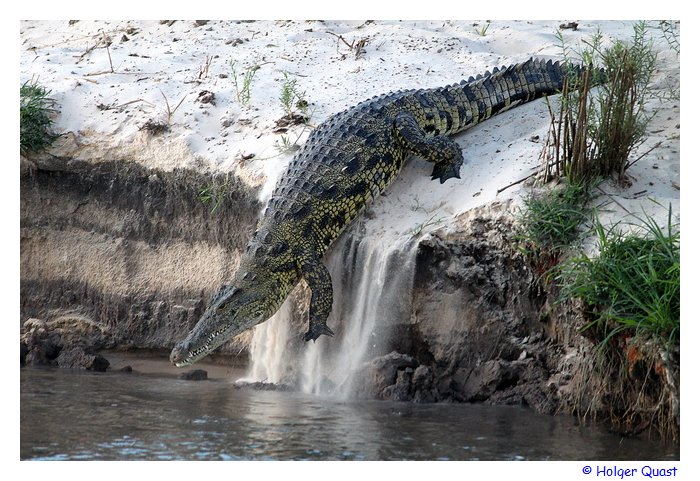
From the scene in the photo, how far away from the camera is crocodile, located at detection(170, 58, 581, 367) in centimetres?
806

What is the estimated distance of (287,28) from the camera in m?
11.3

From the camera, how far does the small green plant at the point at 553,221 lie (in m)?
7.30

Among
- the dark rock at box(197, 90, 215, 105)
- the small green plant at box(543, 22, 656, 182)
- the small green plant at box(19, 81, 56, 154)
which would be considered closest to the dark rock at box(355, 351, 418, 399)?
the small green plant at box(543, 22, 656, 182)

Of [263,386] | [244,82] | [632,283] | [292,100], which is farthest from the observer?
[244,82]

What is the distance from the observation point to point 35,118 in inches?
392

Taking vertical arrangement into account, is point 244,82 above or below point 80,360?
above

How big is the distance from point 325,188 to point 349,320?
1.08 m

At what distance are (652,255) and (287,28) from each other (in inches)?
234

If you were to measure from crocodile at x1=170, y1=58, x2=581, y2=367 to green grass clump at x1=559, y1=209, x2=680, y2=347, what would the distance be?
2.00 meters

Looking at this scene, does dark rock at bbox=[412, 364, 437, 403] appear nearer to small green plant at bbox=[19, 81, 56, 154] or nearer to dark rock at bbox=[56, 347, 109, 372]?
dark rock at bbox=[56, 347, 109, 372]

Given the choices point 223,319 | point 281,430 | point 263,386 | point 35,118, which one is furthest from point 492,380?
point 35,118

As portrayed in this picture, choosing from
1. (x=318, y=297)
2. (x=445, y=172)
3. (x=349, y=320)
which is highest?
(x=445, y=172)

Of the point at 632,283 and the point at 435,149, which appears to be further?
the point at 435,149

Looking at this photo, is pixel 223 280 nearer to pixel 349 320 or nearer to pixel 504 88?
pixel 349 320
